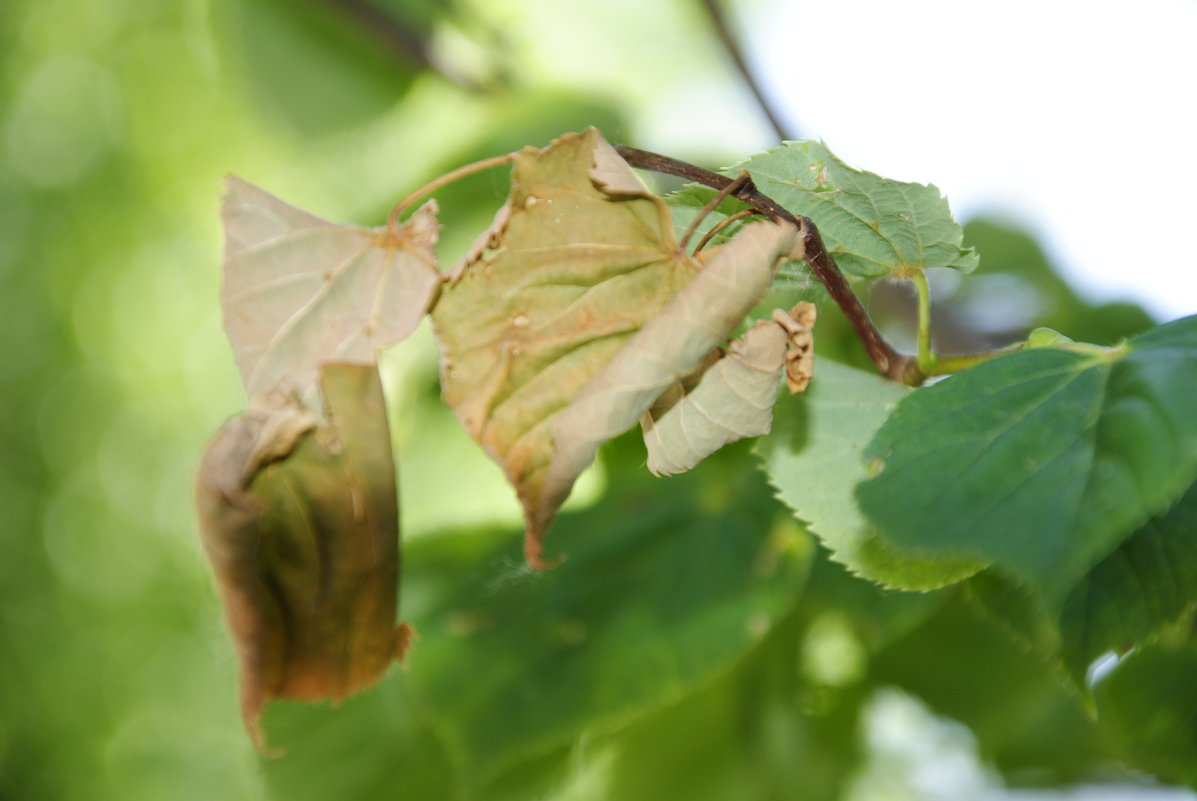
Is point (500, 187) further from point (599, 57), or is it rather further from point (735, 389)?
point (599, 57)

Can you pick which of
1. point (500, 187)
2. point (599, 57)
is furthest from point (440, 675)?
point (599, 57)

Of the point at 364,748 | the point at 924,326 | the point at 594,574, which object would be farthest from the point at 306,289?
the point at 364,748

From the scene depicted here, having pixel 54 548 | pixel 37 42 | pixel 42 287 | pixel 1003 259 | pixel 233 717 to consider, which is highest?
pixel 1003 259

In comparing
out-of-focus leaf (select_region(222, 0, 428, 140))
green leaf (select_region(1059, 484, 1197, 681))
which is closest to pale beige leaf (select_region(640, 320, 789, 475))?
green leaf (select_region(1059, 484, 1197, 681))

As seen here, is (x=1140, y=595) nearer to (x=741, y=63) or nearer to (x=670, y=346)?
(x=670, y=346)

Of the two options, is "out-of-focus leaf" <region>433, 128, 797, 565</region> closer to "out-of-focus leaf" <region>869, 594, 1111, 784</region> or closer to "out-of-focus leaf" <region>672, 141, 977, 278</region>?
"out-of-focus leaf" <region>672, 141, 977, 278</region>

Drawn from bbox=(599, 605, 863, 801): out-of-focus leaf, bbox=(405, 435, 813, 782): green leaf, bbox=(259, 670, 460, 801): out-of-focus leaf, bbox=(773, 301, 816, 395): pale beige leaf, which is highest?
bbox=(773, 301, 816, 395): pale beige leaf
